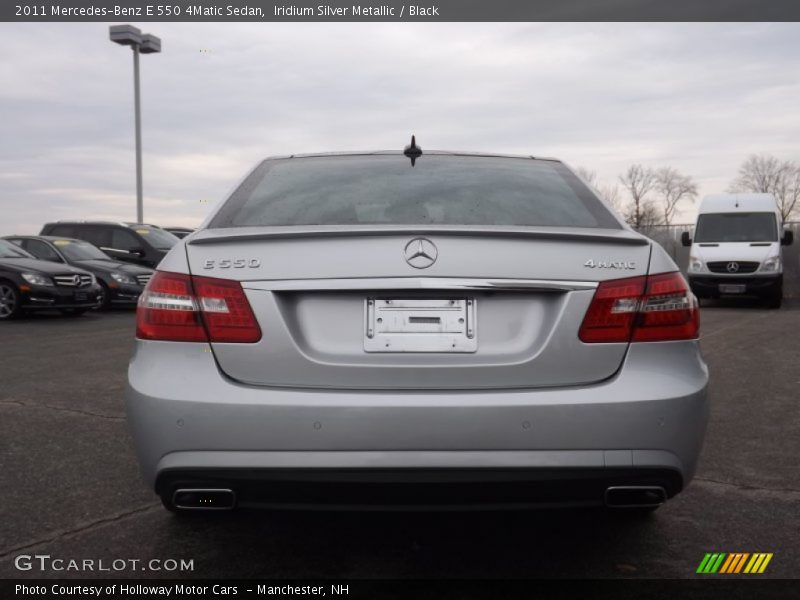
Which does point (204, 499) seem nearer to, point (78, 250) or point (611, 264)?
point (611, 264)

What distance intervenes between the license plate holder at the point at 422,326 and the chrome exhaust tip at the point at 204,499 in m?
0.62

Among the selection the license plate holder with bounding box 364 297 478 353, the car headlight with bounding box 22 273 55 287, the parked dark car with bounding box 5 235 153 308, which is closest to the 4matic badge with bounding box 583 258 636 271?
the license plate holder with bounding box 364 297 478 353

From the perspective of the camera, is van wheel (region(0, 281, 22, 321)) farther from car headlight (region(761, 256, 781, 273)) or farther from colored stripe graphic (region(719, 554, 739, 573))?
car headlight (region(761, 256, 781, 273))

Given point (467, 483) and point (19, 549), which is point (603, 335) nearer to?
point (467, 483)

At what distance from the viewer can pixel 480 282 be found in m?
2.46

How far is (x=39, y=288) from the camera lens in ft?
43.5

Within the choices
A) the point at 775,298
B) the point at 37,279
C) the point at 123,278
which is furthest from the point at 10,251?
the point at 775,298

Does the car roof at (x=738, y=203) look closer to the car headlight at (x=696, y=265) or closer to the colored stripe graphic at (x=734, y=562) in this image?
the car headlight at (x=696, y=265)

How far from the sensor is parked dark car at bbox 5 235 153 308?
1525cm

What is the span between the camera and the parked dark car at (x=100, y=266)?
15250mm

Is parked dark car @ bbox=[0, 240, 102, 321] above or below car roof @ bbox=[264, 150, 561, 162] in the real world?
below

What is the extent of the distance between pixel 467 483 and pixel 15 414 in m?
4.12

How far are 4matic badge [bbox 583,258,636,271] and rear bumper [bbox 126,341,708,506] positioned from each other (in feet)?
0.96

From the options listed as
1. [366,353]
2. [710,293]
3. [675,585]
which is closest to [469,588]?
[675,585]
